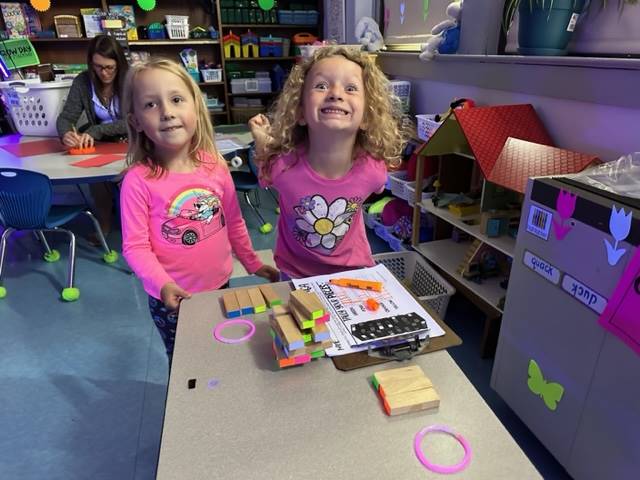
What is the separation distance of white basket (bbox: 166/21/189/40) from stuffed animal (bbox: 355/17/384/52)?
2.05 meters

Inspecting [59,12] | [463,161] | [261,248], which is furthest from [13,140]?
[463,161]

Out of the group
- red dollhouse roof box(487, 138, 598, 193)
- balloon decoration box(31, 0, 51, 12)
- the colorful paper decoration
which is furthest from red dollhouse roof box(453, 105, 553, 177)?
balloon decoration box(31, 0, 51, 12)

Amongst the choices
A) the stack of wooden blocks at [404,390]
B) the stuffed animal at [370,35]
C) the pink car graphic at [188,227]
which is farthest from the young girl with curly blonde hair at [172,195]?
the stuffed animal at [370,35]

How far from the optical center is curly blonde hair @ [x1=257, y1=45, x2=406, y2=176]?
1.05m

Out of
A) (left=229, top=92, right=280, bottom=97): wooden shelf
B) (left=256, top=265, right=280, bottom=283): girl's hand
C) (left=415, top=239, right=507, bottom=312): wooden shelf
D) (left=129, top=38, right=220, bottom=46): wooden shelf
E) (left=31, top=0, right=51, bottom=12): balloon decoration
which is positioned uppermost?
(left=31, top=0, right=51, bottom=12): balloon decoration

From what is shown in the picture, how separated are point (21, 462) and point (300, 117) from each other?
1.37 metres

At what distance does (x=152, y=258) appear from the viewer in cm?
105

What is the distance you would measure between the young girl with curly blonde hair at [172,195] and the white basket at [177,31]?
3.79 metres

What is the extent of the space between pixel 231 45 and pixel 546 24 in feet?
12.3

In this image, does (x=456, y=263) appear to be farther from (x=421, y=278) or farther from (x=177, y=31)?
(x=177, y=31)

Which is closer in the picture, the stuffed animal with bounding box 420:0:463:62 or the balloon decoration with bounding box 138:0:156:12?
the stuffed animal with bounding box 420:0:463:62

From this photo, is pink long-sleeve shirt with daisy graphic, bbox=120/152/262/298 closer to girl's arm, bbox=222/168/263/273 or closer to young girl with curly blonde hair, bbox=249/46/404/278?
girl's arm, bbox=222/168/263/273

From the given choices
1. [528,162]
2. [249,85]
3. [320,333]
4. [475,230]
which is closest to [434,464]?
[320,333]

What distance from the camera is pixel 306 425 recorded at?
24.0 inches
